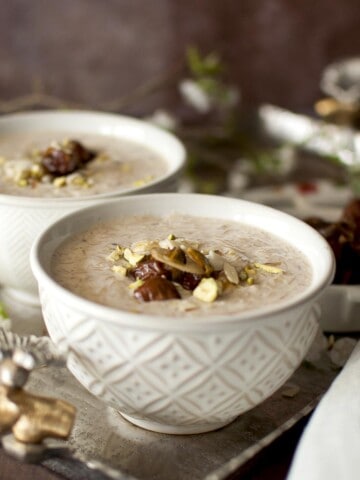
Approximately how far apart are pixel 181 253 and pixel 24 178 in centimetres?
47

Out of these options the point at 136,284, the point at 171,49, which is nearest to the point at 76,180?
the point at 136,284

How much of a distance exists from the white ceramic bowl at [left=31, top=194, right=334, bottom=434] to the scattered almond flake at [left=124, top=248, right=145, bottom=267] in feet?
0.35

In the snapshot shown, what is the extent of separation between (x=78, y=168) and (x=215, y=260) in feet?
1.63

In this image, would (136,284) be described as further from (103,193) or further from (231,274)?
(103,193)

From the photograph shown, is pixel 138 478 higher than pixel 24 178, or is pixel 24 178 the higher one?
pixel 24 178

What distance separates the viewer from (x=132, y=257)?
1113 mm

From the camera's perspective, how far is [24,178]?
4.75ft

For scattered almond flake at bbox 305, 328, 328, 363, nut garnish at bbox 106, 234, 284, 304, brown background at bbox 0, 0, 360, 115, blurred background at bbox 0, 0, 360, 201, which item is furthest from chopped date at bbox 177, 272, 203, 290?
brown background at bbox 0, 0, 360, 115

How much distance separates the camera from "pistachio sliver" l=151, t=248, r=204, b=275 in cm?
106

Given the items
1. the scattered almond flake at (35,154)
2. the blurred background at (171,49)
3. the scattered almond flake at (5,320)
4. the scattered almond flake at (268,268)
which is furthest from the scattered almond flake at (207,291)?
the blurred background at (171,49)

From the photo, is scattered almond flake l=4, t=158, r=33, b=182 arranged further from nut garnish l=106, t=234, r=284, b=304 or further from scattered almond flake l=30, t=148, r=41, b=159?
nut garnish l=106, t=234, r=284, b=304

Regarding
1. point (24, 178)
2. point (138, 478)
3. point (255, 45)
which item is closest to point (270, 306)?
point (138, 478)

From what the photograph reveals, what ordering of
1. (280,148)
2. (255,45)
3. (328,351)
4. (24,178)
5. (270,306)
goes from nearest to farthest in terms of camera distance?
(270,306)
(328,351)
(24,178)
(280,148)
(255,45)

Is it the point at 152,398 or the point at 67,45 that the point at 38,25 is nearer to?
the point at 67,45
